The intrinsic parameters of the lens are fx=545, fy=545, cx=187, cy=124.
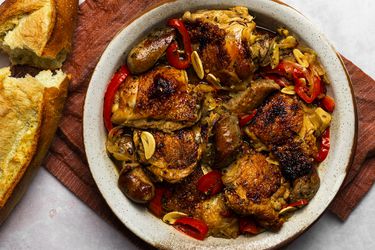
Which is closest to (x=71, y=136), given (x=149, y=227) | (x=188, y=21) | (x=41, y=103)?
(x=41, y=103)

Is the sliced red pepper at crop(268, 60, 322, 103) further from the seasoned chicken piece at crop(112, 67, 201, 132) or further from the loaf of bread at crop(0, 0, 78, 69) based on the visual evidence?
the loaf of bread at crop(0, 0, 78, 69)

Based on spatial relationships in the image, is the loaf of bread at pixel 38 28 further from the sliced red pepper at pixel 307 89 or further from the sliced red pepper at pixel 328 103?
the sliced red pepper at pixel 328 103

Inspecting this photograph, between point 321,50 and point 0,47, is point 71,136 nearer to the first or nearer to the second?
point 0,47

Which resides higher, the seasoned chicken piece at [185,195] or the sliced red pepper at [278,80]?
the sliced red pepper at [278,80]

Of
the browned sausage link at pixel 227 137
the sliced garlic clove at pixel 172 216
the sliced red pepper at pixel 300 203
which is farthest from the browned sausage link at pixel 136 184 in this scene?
the sliced red pepper at pixel 300 203

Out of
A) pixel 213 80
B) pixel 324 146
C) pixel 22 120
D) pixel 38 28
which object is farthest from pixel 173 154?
pixel 38 28
